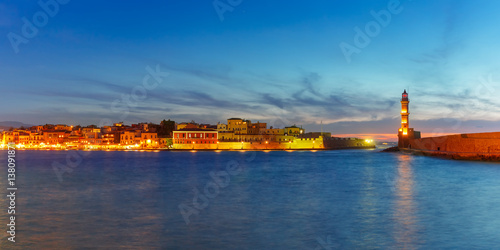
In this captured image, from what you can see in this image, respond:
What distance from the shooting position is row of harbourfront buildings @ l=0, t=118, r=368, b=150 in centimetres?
7981

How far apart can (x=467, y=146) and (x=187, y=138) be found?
51.6 meters

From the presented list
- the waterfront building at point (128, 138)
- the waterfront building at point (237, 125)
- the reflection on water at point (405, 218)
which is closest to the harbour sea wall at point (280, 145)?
the waterfront building at point (237, 125)

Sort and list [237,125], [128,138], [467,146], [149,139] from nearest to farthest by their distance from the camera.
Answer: [467,146], [237,125], [149,139], [128,138]

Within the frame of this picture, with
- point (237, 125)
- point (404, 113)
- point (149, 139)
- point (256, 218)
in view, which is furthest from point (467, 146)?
point (149, 139)

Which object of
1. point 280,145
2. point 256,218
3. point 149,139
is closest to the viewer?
point 256,218

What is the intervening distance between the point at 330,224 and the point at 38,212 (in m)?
7.89

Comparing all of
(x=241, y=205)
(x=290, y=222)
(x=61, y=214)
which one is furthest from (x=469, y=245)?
(x=61, y=214)

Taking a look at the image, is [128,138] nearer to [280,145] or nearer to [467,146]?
[280,145]

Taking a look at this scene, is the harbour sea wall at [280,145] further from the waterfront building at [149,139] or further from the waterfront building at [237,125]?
the waterfront building at [149,139]

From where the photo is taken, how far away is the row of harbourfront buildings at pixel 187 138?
7981 cm

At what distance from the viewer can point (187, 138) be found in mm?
79188

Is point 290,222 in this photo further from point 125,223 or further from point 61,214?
point 61,214

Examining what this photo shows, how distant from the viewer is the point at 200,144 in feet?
259

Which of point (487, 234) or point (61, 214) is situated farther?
point (61, 214)
